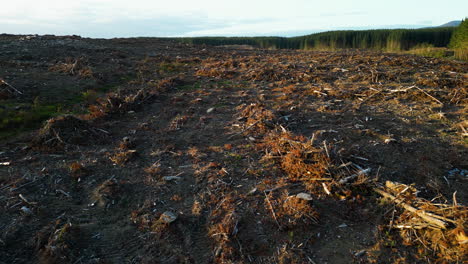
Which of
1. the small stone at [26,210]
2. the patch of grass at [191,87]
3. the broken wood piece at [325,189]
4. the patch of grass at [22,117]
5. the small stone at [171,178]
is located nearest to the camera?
the small stone at [26,210]

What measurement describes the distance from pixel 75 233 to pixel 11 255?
0.85 m

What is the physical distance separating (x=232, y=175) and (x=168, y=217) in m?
1.71

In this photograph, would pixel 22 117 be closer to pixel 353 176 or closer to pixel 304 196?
pixel 304 196

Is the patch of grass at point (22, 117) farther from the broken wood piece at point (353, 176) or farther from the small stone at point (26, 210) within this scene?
the broken wood piece at point (353, 176)

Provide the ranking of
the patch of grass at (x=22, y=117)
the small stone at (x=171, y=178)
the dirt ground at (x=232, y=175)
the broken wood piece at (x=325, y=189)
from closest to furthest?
the dirt ground at (x=232, y=175)
the broken wood piece at (x=325, y=189)
the small stone at (x=171, y=178)
the patch of grass at (x=22, y=117)

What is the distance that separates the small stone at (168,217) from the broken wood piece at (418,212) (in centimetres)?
371

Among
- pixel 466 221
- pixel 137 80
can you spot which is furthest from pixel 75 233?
pixel 137 80

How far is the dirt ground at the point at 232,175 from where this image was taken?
3.97m

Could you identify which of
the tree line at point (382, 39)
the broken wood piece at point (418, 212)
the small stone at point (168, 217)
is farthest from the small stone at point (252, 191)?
the tree line at point (382, 39)

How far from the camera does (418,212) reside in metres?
4.04

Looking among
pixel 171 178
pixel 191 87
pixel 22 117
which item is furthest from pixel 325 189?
pixel 191 87

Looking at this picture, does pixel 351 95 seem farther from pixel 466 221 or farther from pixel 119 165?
pixel 119 165

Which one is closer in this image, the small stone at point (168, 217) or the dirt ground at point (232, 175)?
the dirt ground at point (232, 175)

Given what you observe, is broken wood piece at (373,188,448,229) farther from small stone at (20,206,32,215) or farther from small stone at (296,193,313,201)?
small stone at (20,206,32,215)
